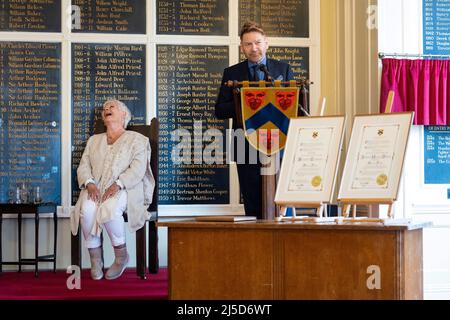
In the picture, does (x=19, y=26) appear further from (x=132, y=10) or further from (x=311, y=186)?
(x=311, y=186)

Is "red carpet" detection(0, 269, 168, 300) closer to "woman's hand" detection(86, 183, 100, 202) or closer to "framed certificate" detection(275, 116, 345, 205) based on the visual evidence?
"woman's hand" detection(86, 183, 100, 202)

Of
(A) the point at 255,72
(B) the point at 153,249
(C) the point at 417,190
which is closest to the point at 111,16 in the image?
(B) the point at 153,249

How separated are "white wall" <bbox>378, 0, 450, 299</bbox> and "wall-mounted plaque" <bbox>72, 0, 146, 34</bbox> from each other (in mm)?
2147

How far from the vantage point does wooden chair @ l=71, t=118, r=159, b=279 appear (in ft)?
18.8

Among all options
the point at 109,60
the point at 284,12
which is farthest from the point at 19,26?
the point at 284,12

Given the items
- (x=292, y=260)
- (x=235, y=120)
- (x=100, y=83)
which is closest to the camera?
(x=292, y=260)

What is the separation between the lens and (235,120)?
4.36 m

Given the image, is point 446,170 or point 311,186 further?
point 446,170

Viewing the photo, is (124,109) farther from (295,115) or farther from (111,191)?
(295,115)

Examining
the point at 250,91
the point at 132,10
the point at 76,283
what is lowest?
the point at 76,283

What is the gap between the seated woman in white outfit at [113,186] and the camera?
18.3 feet

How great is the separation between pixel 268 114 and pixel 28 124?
336 centimetres

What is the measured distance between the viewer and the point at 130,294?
4828 millimetres
